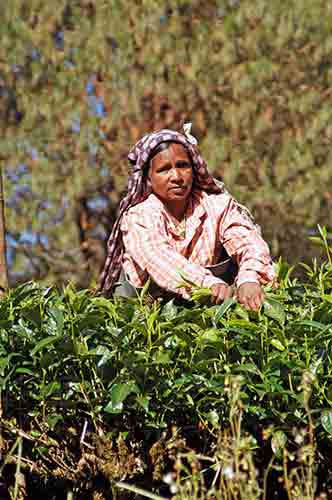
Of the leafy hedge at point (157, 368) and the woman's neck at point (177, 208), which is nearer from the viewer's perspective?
the leafy hedge at point (157, 368)

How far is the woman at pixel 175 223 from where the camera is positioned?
3404 millimetres

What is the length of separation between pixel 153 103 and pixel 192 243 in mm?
6823

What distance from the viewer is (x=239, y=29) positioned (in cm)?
999

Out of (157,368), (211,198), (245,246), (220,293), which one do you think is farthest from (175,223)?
(157,368)

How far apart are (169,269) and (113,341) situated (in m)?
0.69

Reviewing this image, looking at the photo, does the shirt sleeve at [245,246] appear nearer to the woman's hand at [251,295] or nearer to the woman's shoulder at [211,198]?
Result: the woman's shoulder at [211,198]

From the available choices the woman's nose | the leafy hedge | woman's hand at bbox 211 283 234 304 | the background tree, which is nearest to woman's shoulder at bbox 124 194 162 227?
the woman's nose

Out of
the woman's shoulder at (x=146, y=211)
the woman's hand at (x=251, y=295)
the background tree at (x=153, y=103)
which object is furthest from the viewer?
the background tree at (x=153, y=103)

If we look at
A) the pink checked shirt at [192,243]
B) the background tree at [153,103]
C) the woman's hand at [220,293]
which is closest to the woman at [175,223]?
the pink checked shirt at [192,243]

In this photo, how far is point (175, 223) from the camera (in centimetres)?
366

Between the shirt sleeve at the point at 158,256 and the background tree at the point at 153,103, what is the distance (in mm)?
6298

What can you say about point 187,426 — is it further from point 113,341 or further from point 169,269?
point 169,269

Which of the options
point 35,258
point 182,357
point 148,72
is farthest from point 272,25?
point 182,357

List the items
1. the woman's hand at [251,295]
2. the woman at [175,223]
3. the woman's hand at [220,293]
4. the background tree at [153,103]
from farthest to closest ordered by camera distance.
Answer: the background tree at [153,103]
the woman at [175,223]
the woman's hand at [220,293]
the woman's hand at [251,295]
